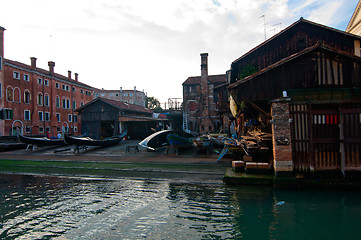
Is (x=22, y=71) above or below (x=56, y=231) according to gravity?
above

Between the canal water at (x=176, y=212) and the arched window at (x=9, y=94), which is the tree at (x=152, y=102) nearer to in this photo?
the arched window at (x=9, y=94)

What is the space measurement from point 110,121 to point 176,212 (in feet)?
82.5

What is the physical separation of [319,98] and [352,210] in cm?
384

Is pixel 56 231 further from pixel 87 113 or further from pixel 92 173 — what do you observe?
pixel 87 113

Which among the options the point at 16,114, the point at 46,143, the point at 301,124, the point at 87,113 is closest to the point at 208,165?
the point at 301,124

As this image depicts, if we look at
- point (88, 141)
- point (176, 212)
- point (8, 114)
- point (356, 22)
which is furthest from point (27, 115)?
point (356, 22)

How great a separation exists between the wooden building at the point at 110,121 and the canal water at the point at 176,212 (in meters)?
18.3

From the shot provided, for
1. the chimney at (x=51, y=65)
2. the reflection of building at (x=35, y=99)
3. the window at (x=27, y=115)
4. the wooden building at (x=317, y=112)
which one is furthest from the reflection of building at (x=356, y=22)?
the chimney at (x=51, y=65)

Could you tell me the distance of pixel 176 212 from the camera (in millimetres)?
5938

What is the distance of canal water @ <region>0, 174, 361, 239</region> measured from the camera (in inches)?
189

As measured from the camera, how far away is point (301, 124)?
7.91 metres

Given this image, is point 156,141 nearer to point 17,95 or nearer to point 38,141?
point 38,141

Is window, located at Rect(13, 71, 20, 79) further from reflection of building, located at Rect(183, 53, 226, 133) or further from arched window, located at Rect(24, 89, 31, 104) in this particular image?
reflection of building, located at Rect(183, 53, 226, 133)

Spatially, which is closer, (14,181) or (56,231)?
(56,231)
